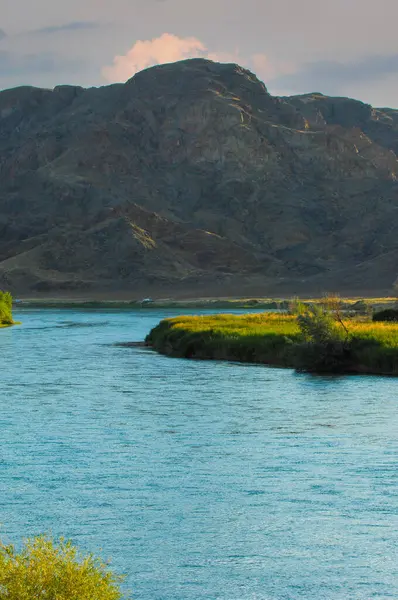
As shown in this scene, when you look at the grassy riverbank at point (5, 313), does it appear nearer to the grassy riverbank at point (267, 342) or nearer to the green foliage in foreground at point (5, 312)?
the green foliage in foreground at point (5, 312)

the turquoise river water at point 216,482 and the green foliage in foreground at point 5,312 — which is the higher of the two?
the green foliage in foreground at point 5,312

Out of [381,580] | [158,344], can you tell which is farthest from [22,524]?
[158,344]

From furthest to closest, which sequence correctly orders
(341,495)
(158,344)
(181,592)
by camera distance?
Answer: (158,344)
(341,495)
(181,592)

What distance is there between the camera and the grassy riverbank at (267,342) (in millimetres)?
55312

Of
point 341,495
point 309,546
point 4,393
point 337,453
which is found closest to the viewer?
point 309,546

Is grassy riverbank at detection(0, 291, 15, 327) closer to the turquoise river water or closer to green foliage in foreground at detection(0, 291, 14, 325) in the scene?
green foliage in foreground at detection(0, 291, 14, 325)

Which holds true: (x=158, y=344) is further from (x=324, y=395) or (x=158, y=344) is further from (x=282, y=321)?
(x=324, y=395)

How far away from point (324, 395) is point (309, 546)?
80.7 feet

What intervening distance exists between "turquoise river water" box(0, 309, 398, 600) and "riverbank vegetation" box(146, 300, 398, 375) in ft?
16.7

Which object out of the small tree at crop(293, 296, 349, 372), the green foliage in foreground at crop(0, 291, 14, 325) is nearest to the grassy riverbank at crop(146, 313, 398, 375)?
the small tree at crop(293, 296, 349, 372)

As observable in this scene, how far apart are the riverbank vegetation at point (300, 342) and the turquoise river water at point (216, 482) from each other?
Result: 5.08m

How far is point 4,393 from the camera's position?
47.7 metres

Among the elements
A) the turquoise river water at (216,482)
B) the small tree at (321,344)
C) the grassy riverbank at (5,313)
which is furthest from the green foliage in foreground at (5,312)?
the turquoise river water at (216,482)

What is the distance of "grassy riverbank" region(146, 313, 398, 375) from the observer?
55.3 metres
